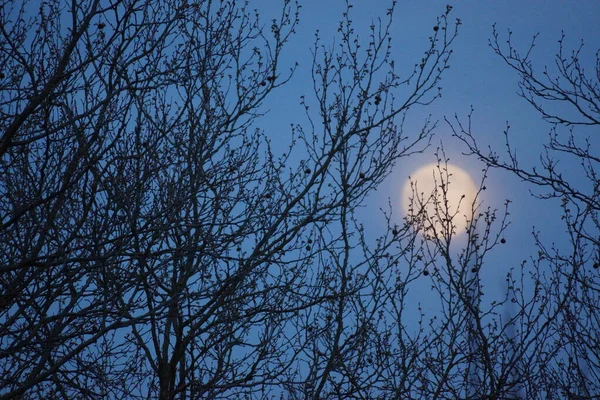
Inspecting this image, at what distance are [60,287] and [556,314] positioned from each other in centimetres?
470

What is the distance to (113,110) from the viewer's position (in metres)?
5.24

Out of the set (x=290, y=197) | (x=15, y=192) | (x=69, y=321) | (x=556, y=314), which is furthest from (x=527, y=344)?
(x=15, y=192)

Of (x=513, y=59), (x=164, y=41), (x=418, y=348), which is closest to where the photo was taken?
(x=164, y=41)

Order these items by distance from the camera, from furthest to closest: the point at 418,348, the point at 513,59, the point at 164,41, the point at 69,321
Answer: the point at 418,348, the point at 513,59, the point at 164,41, the point at 69,321

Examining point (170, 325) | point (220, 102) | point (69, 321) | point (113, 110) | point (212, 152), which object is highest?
point (220, 102)

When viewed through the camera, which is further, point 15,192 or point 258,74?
point 258,74

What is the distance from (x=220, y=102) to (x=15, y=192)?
262cm

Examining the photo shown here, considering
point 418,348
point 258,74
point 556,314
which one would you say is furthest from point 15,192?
point 556,314

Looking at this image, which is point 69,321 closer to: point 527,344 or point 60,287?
point 60,287

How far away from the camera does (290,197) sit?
6.49 meters

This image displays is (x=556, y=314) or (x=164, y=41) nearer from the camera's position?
(x=164, y=41)

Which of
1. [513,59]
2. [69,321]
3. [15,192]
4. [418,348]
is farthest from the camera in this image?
[418,348]

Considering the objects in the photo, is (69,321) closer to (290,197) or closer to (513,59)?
(290,197)

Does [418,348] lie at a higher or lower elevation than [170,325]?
lower
